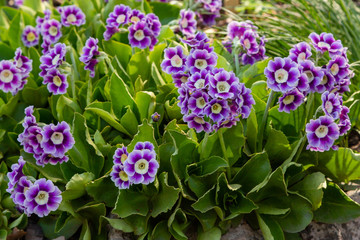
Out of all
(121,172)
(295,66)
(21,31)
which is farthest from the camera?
(21,31)

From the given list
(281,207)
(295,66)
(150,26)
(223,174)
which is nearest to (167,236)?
(223,174)

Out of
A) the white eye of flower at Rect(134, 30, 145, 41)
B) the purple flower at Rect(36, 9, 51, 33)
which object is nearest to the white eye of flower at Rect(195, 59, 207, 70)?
the white eye of flower at Rect(134, 30, 145, 41)

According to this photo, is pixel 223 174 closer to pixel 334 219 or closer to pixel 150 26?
pixel 334 219

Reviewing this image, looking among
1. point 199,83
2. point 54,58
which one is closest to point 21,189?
point 54,58

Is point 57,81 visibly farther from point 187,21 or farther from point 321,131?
point 321,131

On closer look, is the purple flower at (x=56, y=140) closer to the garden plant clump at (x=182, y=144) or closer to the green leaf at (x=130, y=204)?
the garden plant clump at (x=182, y=144)

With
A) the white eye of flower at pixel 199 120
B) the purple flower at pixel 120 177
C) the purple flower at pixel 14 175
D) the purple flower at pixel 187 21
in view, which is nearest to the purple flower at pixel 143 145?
the purple flower at pixel 120 177
